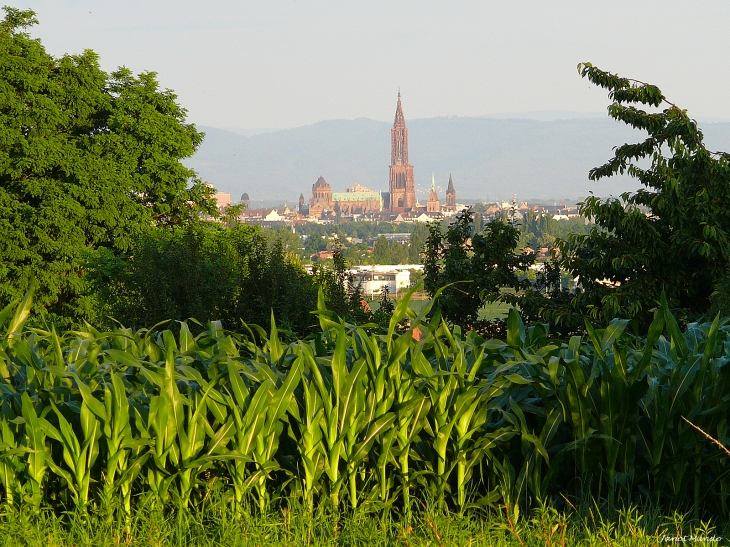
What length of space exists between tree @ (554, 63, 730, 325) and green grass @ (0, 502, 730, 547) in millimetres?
7538

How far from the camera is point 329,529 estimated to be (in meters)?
3.29

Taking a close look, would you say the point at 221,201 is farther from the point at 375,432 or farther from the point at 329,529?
the point at 329,529

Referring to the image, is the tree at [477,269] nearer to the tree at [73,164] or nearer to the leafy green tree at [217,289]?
the leafy green tree at [217,289]

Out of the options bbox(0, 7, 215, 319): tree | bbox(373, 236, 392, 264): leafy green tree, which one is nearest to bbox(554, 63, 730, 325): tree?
bbox(0, 7, 215, 319): tree

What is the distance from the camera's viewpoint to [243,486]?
3.39m

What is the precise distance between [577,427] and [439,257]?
1125 cm

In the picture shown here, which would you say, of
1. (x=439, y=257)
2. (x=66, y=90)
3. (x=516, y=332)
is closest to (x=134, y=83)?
(x=66, y=90)

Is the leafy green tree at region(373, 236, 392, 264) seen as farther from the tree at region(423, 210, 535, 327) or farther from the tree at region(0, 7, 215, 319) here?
the tree at region(423, 210, 535, 327)

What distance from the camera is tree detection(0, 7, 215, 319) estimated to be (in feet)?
86.7

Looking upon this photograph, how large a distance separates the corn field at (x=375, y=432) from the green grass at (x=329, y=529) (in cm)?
8

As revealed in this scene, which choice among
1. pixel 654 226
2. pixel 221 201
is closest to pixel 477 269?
pixel 654 226

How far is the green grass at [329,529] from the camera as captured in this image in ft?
10.3

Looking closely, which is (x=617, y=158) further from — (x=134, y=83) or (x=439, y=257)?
(x=134, y=83)

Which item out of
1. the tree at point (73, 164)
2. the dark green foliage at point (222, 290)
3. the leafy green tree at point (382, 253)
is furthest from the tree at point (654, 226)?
the leafy green tree at point (382, 253)
